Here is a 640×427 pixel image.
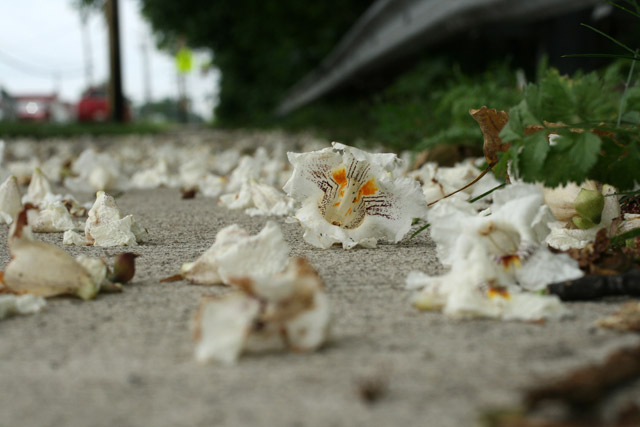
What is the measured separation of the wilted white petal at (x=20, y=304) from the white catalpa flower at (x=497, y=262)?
0.73 m

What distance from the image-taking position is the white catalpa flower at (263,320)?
113cm

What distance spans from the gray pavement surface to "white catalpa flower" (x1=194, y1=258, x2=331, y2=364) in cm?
3

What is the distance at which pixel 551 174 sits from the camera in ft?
5.34

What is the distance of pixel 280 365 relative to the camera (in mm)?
1112

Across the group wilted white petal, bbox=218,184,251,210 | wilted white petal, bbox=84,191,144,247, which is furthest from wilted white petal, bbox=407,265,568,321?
wilted white petal, bbox=218,184,251,210

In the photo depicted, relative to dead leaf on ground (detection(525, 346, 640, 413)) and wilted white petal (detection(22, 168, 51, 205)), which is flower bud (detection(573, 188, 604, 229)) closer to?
dead leaf on ground (detection(525, 346, 640, 413))

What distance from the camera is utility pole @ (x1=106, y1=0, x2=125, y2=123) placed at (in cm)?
1706

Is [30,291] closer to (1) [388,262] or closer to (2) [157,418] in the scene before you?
(2) [157,418]

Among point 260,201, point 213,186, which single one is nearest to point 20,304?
point 260,201

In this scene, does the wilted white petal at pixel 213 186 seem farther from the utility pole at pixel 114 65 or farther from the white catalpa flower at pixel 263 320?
the utility pole at pixel 114 65

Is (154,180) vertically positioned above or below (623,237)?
above

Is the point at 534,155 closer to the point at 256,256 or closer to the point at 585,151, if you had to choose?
the point at 585,151

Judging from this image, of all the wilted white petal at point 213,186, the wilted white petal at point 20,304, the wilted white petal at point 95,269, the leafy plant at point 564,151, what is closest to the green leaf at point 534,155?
the leafy plant at point 564,151

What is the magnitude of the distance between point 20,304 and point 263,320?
1.81 feet
